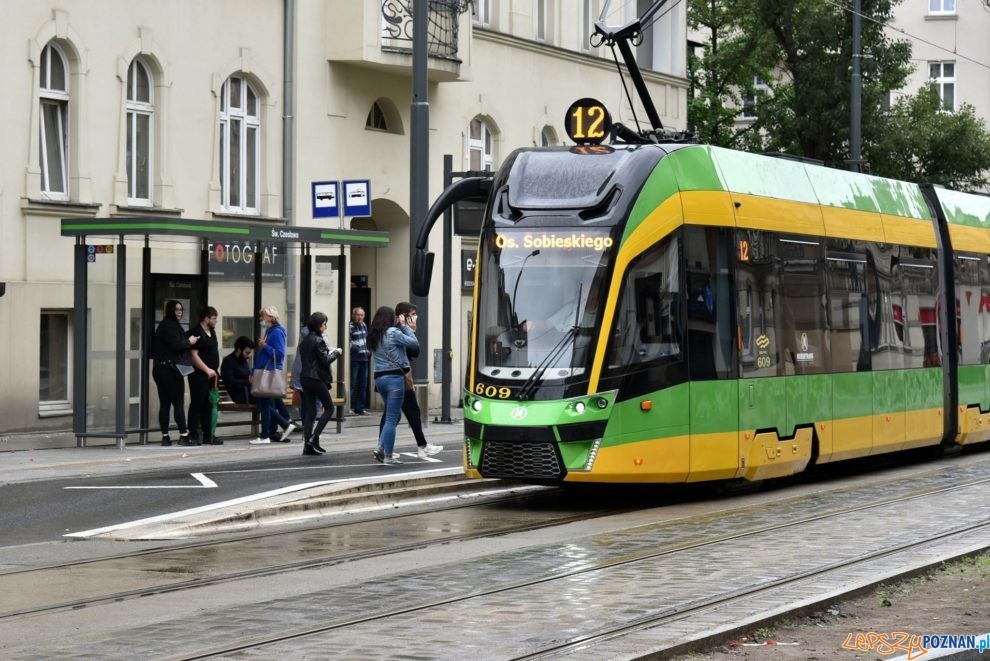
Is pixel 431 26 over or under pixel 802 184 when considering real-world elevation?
over

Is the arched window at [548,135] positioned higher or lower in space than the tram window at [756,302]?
higher

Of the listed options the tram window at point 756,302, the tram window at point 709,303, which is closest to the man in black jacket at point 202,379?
the tram window at point 756,302

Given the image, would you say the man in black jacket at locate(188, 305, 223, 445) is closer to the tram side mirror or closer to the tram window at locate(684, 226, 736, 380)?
the tram side mirror

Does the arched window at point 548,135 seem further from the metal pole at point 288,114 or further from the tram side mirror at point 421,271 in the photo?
the tram side mirror at point 421,271

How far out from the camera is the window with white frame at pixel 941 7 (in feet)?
185

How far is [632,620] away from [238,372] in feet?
46.5

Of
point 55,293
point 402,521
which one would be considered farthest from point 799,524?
point 55,293

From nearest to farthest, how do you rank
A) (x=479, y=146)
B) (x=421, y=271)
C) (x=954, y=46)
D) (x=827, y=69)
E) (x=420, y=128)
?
(x=421, y=271), (x=420, y=128), (x=479, y=146), (x=827, y=69), (x=954, y=46)

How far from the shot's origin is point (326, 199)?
967 inches

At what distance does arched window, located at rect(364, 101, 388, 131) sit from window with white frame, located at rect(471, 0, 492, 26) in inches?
126

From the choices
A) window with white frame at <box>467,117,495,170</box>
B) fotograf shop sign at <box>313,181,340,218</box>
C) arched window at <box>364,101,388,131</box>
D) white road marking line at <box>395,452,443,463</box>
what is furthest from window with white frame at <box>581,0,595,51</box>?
white road marking line at <box>395,452,443,463</box>

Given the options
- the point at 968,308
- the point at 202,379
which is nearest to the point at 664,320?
the point at 968,308

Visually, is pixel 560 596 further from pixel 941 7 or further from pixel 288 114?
pixel 941 7

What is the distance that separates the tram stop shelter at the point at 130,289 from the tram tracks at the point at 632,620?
9.64 m
